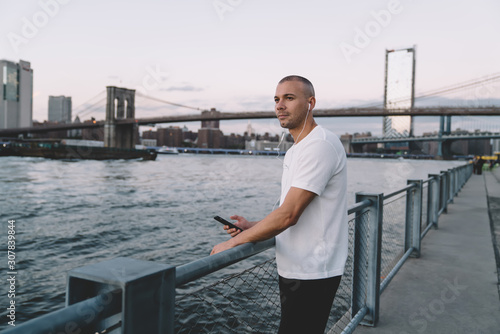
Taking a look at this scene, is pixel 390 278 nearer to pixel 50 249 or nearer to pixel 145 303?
pixel 145 303

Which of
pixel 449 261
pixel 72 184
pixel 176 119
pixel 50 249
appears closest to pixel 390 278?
pixel 449 261

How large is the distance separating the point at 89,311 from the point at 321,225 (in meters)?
0.92

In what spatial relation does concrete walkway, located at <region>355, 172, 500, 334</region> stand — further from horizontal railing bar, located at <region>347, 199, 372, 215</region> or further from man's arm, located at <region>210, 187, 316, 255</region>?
man's arm, located at <region>210, 187, 316, 255</region>

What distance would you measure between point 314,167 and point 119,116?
72790mm

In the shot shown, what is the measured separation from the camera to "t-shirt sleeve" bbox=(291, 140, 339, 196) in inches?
56.1

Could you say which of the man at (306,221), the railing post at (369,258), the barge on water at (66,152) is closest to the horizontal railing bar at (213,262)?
the man at (306,221)

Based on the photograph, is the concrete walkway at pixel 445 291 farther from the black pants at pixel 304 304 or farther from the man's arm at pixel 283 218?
the man's arm at pixel 283 218

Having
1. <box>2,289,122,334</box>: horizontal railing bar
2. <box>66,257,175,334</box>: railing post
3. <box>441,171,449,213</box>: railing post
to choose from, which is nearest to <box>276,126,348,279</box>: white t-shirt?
<box>66,257,175,334</box>: railing post

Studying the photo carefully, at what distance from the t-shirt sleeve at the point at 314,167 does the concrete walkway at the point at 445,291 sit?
1.73 m

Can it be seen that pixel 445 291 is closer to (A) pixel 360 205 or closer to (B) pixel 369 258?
(B) pixel 369 258

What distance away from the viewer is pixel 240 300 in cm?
572

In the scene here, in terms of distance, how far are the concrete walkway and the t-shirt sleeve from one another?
5.66 ft

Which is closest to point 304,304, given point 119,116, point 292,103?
point 292,103

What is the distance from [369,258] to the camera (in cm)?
290
